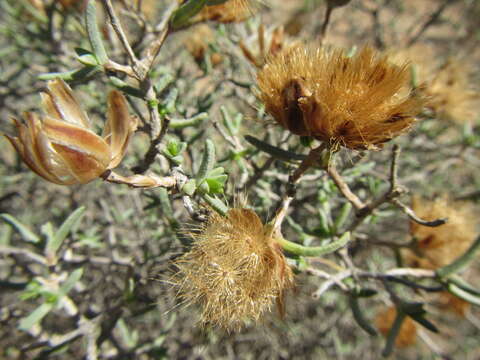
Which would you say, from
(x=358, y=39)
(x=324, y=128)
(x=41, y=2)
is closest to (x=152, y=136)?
(x=324, y=128)

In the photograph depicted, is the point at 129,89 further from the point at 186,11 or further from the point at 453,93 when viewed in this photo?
the point at 453,93

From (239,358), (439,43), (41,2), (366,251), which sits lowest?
(239,358)

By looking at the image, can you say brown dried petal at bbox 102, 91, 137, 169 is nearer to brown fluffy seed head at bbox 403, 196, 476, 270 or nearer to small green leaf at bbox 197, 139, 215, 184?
small green leaf at bbox 197, 139, 215, 184

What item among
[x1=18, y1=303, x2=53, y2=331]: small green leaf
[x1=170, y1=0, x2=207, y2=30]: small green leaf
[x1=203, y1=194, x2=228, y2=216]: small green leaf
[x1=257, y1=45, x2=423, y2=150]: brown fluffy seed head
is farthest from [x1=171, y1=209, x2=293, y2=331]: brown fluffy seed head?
[x1=18, y1=303, x2=53, y2=331]: small green leaf

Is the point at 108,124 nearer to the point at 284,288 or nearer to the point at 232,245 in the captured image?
the point at 232,245

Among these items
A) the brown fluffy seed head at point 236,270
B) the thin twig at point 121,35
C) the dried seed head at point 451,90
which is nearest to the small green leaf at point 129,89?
the thin twig at point 121,35

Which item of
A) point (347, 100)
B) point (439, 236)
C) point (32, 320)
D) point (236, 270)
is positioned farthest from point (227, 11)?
point (32, 320)
